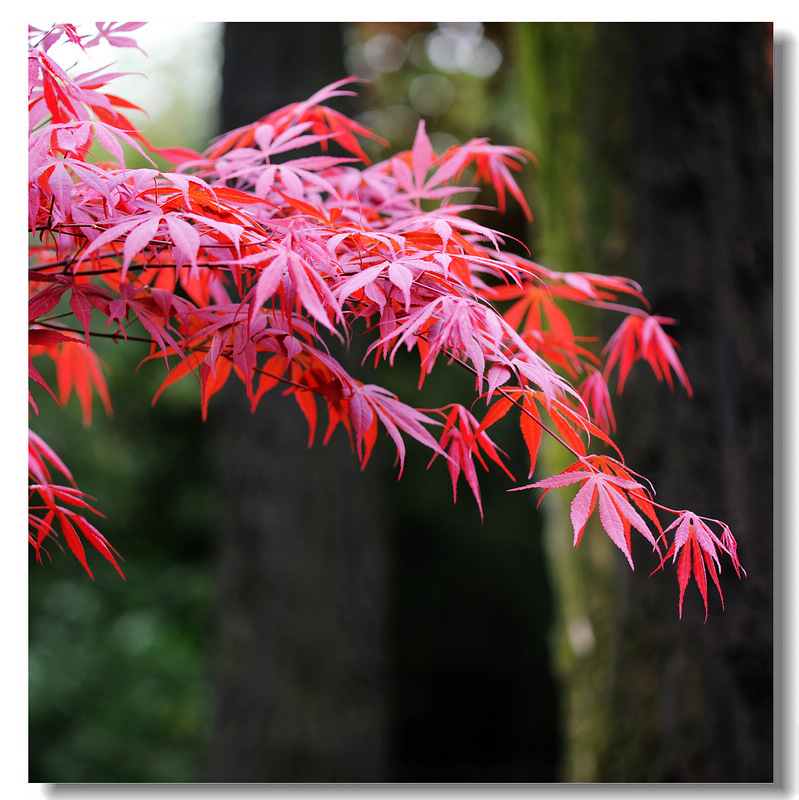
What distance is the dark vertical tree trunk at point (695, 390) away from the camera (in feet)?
4.24

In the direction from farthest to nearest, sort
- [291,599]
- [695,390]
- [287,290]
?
[291,599], [695,390], [287,290]

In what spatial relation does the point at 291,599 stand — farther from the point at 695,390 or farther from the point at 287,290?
the point at 287,290

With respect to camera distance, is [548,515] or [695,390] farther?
[548,515]

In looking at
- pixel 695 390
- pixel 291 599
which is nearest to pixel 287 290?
pixel 695 390

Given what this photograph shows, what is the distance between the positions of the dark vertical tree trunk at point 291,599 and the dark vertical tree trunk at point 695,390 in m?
0.61

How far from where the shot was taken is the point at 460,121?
10.4 feet

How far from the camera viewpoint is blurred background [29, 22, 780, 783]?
1306mm

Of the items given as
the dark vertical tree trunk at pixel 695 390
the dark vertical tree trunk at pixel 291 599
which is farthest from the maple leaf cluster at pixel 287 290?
the dark vertical tree trunk at pixel 291 599

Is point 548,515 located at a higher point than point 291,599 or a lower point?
higher

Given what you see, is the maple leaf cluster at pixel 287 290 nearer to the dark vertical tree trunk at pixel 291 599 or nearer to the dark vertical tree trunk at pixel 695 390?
the dark vertical tree trunk at pixel 695 390

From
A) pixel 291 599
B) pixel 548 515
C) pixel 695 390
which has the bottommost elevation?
pixel 291 599

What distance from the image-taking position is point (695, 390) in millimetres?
1318

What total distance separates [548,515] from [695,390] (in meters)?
0.61

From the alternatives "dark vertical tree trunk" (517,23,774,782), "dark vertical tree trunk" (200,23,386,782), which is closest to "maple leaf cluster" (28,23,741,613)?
"dark vertical tree trunk" (517,23,774,782)
